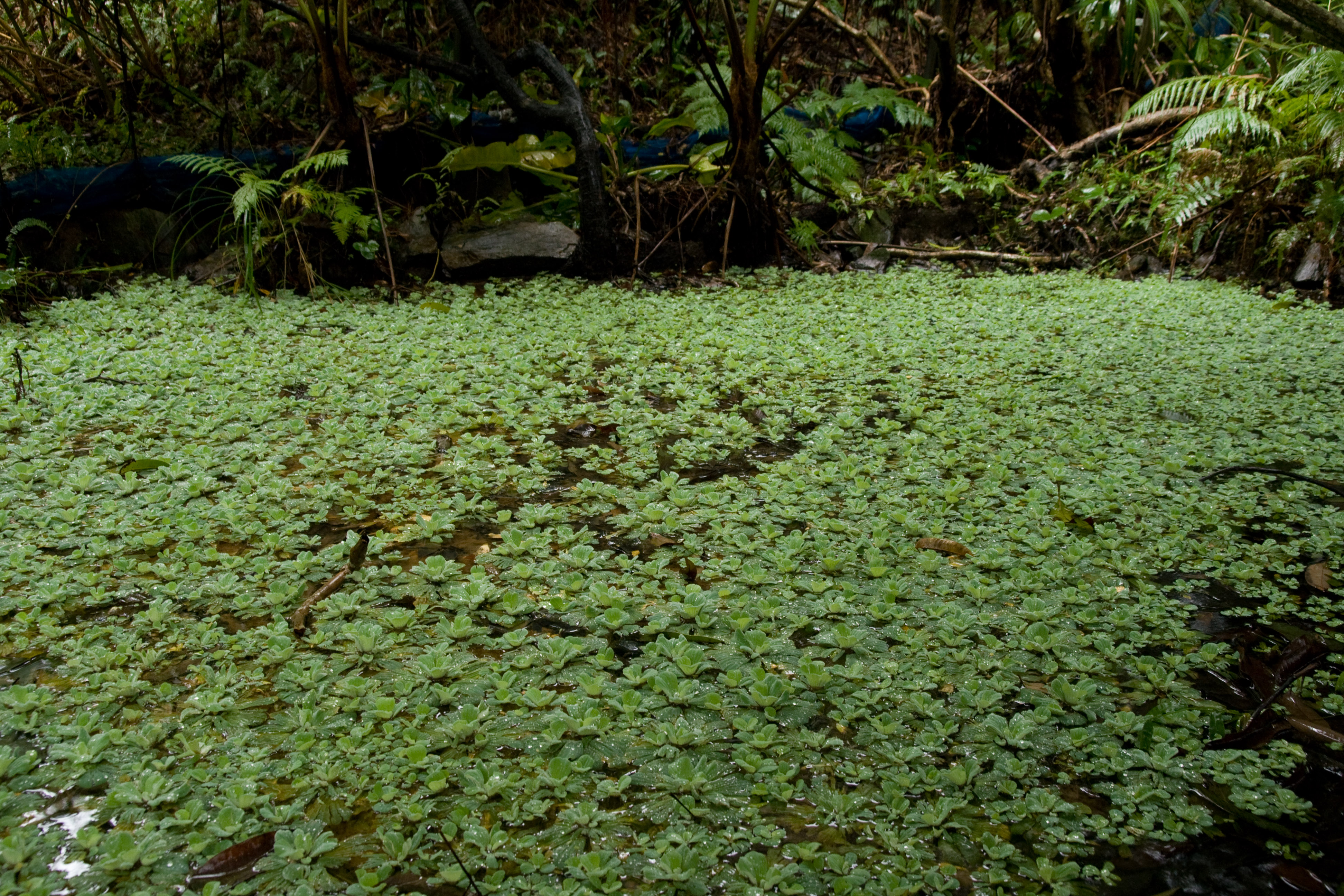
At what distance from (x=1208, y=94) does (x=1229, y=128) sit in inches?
35.7

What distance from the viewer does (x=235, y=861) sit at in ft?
3.41

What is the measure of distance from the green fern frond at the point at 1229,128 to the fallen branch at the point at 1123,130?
0.39 metres

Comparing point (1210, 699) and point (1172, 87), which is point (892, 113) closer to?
point (1172, 87)

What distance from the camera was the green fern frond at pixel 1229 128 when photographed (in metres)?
4.27

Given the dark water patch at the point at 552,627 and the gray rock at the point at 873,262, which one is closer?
the dark water patch at the point at 552,627

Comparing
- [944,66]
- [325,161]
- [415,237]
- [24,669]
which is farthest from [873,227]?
[24,669]

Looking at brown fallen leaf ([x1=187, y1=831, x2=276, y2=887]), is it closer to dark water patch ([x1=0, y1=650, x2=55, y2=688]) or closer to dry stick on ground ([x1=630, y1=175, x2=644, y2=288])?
dark water patch ([x1=0, y1=650, x2=55, y2=688])

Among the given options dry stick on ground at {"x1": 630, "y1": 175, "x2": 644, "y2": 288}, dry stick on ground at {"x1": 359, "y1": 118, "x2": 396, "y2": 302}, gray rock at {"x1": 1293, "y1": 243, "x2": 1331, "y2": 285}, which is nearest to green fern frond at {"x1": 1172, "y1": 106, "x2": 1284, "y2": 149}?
gray rock at {"x1": 1293, "y1": 243, "x2": 1331, "y2": 285}

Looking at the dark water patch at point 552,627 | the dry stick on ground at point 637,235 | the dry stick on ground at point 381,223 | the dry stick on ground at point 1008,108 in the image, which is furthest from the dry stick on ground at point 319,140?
the dry stick on ground at point 1008,108

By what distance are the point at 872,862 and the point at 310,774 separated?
784 millimetres

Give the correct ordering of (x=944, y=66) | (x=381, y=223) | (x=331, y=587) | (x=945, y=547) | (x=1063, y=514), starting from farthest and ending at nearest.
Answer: (x=944, y=66) < (x=381, y=223) < (x=1063, y=514) < (x=945, y=547) < (x=331, y=587)

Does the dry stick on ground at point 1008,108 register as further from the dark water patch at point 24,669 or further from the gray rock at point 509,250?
the dark water patch at point 24,669

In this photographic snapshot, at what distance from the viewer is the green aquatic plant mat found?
1089mm

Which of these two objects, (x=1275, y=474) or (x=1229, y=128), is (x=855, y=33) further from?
(x=1275, y=474)
